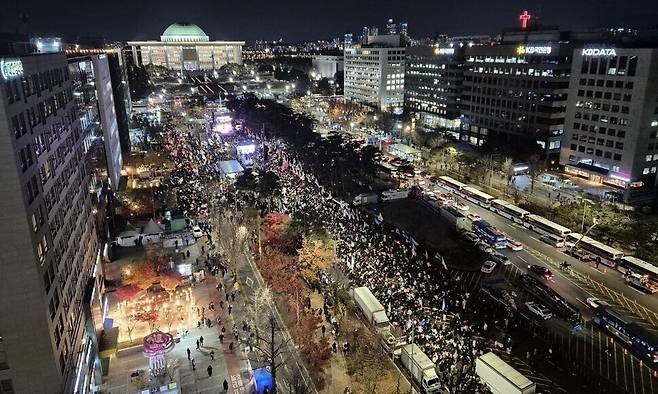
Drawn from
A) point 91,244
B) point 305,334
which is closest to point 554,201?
point 305,334

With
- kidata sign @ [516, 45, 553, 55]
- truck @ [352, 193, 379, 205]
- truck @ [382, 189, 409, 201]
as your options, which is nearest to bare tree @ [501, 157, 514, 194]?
truck @ [382, 189, 409, 201]

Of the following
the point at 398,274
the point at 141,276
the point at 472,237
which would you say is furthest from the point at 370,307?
the point at 141,276

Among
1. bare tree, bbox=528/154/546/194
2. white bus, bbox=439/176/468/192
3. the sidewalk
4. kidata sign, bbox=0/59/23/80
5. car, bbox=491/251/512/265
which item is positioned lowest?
the sidewalk

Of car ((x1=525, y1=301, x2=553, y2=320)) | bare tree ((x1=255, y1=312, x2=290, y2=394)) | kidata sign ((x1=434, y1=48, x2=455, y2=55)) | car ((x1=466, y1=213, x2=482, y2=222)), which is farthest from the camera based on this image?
kidata sign ((x1=434, y1=48, x2=455, y2=55))

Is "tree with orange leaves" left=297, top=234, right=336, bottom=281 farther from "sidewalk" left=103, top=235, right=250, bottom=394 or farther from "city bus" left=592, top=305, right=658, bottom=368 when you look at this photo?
"city bus" left=592, top=305, right=658, bottom=368

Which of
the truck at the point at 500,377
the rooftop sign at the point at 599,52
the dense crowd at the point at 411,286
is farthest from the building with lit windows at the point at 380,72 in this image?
the truck at the point at 500,377

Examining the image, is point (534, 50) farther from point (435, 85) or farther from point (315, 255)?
point (315, 255)

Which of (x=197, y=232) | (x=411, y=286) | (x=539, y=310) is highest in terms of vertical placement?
(x=411, y=286)
